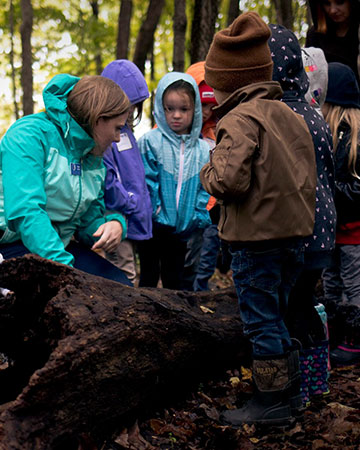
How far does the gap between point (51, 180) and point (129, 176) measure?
1.01 metres

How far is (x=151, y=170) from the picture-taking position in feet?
14.8

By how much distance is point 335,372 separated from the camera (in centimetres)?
372

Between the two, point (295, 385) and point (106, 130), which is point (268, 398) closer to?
point (295, 385)

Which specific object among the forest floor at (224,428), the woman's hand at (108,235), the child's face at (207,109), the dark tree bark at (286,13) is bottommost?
the forest floor at (224,428)

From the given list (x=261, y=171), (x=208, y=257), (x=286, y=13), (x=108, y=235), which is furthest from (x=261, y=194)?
(x=286, y=13)

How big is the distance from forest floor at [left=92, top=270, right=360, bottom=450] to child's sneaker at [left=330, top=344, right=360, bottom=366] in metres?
0.56

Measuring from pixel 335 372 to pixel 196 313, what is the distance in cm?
133

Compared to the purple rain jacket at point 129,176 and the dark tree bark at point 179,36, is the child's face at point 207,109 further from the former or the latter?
the dark tree bark at point 179,36

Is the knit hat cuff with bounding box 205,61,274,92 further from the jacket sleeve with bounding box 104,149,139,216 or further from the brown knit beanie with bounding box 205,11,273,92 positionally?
the jacket sleeve with bounding box 104,149,139,216

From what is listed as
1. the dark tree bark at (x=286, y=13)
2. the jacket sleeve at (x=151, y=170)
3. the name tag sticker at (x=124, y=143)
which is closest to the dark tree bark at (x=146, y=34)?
the dark tree bark at (x=286, y=13)

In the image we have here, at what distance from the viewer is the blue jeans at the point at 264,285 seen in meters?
2.80

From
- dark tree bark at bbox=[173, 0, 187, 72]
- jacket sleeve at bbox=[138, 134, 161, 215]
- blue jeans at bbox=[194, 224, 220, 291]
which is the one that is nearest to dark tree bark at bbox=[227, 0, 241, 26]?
dark tree bark at bbox=[173, 0, 187, 72]

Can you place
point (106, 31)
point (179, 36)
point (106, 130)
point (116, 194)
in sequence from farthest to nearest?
point (106, 31) → point (179, 36) → point (116, 194) → point (106, 130)

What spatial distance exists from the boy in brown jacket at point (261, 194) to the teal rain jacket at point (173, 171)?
1572 mm
